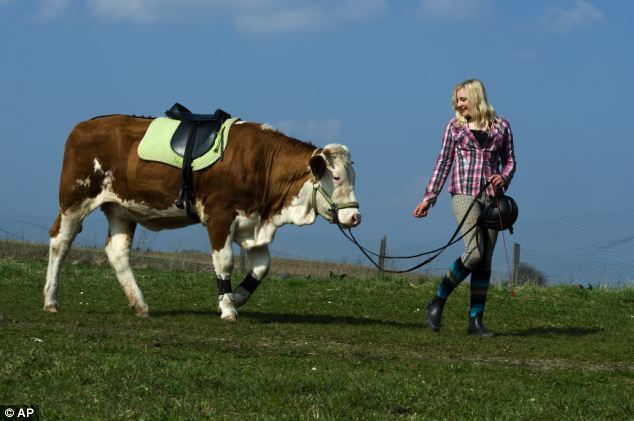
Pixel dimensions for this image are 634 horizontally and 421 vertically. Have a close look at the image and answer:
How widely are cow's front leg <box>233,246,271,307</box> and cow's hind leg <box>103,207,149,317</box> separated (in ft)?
3.57

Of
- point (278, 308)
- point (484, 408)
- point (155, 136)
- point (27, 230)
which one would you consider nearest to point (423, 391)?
point (484, 408)

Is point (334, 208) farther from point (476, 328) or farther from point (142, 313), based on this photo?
point (142, 313)

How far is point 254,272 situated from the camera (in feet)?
40.2

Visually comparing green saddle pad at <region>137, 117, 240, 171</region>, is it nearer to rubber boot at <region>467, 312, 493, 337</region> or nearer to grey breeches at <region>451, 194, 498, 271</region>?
grey breeches at <region>451, 194, 498, 271</region>

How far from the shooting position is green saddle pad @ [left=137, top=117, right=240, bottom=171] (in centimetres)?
1201

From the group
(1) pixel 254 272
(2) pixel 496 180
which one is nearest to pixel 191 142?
(1) pixel 254 272

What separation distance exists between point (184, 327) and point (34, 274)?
8169mm

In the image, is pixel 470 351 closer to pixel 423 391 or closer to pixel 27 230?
pixel 423 391

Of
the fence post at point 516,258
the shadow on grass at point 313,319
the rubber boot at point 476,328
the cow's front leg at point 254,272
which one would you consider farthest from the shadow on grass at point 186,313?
the fence post at point 516,258

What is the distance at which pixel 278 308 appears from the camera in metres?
14.4

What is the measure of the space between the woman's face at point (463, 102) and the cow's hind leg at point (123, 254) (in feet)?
13.6

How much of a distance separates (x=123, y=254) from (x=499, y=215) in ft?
14.6

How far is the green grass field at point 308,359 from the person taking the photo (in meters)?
6.82

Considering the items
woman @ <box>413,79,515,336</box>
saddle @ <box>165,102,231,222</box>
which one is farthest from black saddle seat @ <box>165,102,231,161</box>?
woman @ <box>413,79,515,336</box>
